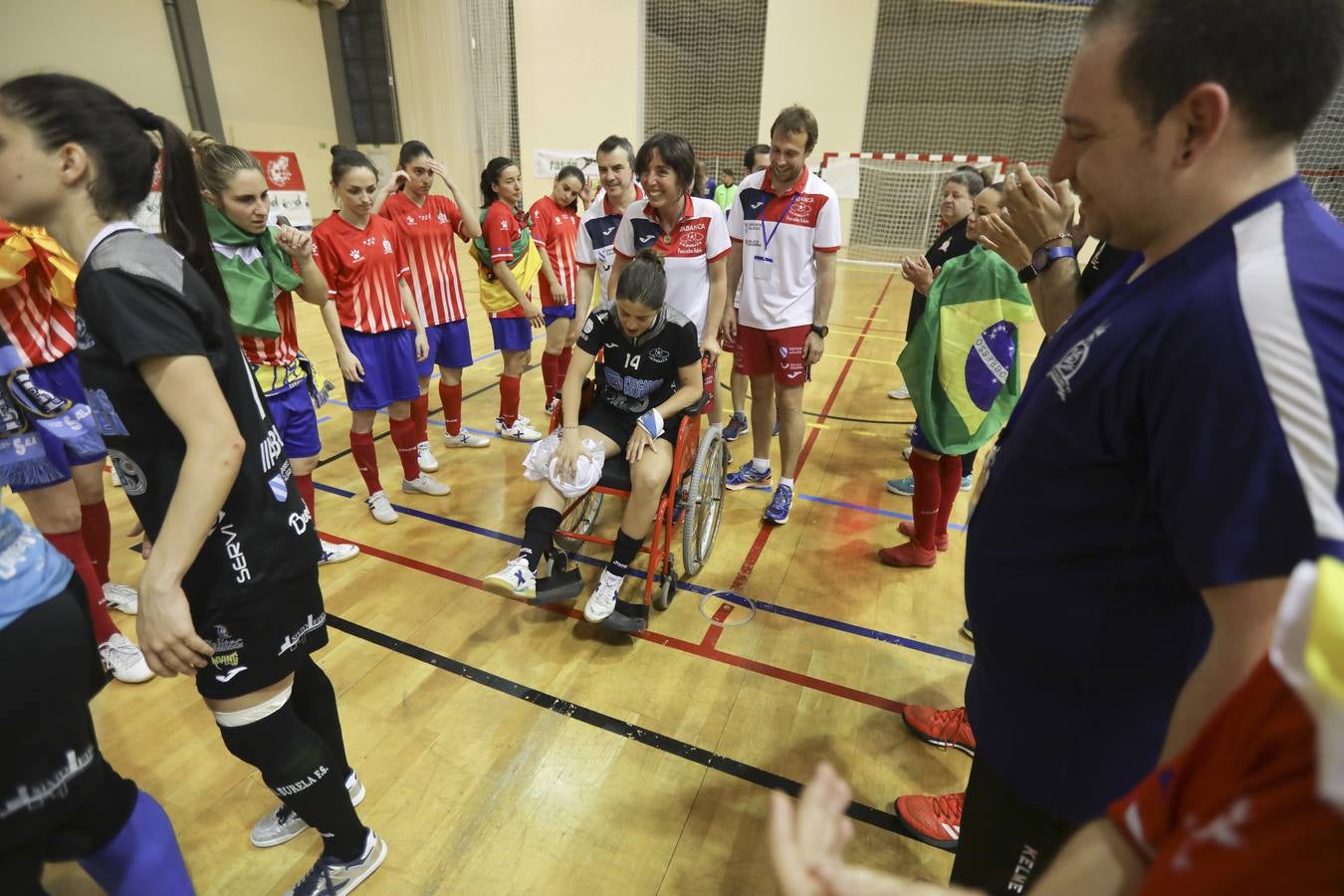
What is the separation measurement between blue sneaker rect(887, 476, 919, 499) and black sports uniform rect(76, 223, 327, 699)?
9.92 feet

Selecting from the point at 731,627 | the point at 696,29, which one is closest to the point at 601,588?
the point at 731,627

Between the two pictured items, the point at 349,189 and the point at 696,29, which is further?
the point at 696,29

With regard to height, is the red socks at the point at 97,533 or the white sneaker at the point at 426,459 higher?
the red socks at the point at 97,533

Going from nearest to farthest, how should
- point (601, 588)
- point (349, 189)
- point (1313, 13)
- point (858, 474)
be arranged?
point (1313, 13) → point (601, 588) → point (349, 189) → point (858, 474)

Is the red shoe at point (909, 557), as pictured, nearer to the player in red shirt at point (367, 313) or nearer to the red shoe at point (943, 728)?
the red shoe at point (943, 728)

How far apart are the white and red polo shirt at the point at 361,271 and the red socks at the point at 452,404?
811 mm

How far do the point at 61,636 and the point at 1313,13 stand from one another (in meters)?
1.62

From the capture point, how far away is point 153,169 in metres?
1.09

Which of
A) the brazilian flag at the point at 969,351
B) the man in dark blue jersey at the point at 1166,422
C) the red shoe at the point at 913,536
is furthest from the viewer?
the red shoe at the point at 913,536

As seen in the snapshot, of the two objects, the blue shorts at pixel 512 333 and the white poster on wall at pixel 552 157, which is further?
the white poster on wall at pixel 552 157

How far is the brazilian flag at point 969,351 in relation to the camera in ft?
7.70

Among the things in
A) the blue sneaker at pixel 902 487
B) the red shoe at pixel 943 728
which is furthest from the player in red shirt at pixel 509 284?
the red shoe at pixel 943 728

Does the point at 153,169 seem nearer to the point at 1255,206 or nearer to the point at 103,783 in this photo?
the point at 103,783

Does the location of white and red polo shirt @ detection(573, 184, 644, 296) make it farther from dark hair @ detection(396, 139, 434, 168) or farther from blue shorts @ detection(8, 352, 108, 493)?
blue shorts @ detection(8, 352, 108, 493)
